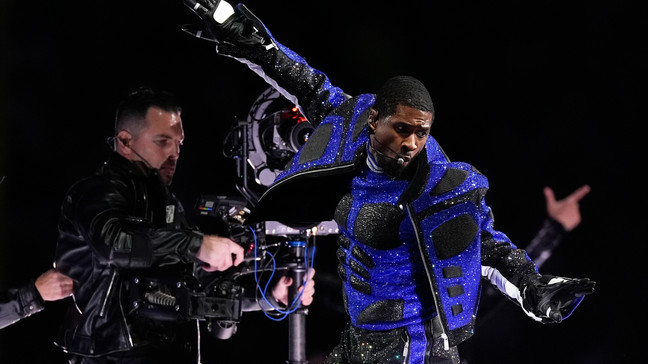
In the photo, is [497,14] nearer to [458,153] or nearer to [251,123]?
[458,153]

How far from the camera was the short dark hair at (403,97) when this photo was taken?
6.34 feet

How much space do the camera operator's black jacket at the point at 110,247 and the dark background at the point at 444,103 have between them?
3.14 feet

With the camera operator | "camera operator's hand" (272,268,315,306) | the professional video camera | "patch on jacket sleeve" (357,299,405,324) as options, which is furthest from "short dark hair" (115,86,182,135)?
"patch on jacket sleeve" (357,299,405,324)

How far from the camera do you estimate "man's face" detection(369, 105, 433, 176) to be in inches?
75.8

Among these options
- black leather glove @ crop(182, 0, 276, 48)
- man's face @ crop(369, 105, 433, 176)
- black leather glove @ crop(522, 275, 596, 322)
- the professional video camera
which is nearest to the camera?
black leather glove @ crop(522, 275, 596, 322)

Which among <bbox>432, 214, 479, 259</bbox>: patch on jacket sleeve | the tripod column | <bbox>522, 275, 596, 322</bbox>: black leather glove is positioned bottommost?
the tripod column

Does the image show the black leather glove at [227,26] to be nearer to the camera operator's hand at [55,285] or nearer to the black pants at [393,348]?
the black pants at [393,348]

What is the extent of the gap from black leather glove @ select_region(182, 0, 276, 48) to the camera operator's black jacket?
749 mm

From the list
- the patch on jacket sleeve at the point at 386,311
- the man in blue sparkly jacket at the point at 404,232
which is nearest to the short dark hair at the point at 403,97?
the man in blue sparkly jacket at the point at 404,232

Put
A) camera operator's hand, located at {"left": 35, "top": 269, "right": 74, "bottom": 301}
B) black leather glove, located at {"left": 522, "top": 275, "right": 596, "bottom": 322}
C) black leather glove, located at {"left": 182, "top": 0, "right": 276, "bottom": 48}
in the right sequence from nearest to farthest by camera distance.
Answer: black leather glove, located at {"left": 522, "top": 275, "right": 596, "bottom": 322}
black leather glove, located at {"left": 182, "top": 0, "right": 276, "bottom": 48}
camera operator's hand, located at {"left": 35, "top": 269, "right": 74, "bottom": 301}

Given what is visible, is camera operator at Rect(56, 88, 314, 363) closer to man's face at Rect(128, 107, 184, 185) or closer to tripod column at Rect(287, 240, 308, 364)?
man's face at Rect(128, 107, 184, 185)

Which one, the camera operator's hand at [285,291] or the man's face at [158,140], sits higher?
the man's face at [158,140]

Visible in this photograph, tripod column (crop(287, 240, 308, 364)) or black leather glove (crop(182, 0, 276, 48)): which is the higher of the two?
black leather glove (crop(182, 0, 276, 48))

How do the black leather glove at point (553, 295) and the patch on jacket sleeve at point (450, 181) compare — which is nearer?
the black leather glove at point (553, 295)
